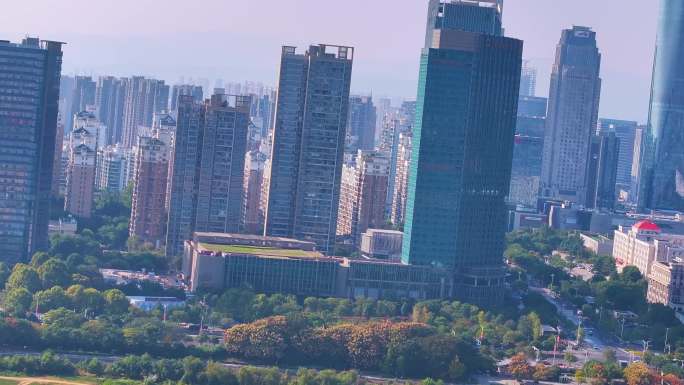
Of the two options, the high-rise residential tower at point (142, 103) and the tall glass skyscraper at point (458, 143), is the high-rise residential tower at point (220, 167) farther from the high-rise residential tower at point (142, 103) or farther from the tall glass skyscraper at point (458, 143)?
the high-rise residential tower at point (142, 103)

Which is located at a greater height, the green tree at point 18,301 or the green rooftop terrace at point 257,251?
the green rooftop terrace at point 257,251

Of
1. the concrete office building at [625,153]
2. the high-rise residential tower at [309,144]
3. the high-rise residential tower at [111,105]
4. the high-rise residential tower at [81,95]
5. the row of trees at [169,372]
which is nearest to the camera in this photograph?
the row of trees at [169,372]

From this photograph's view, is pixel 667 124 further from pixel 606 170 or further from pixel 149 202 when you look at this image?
pixel 149 202

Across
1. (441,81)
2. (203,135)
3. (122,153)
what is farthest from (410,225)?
(122,153)

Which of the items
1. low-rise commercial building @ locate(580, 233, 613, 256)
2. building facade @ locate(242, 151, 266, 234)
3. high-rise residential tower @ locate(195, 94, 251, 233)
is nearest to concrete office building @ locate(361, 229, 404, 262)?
building facade @ locate(242, 151, 266, 234)

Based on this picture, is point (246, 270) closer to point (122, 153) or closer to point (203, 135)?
point (203, 135)

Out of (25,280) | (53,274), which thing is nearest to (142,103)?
(53,274)

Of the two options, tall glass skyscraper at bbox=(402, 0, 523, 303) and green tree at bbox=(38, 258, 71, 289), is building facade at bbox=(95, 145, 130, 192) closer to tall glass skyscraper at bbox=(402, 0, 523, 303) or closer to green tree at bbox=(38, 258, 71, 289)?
tall glass skyscraper at bbox=(402, 0, 523, 303)

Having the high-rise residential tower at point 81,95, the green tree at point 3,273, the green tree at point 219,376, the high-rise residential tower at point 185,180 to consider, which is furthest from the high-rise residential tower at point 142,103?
the green tree at point 219,376
